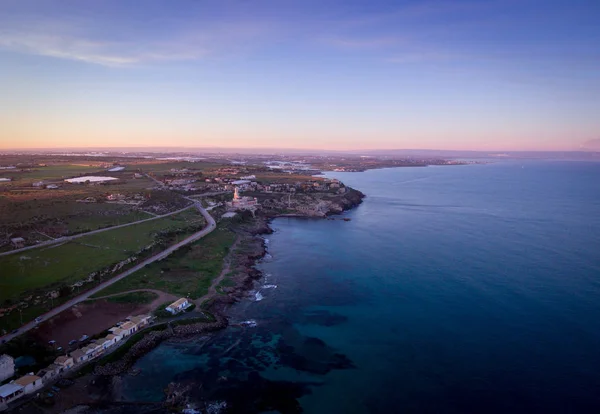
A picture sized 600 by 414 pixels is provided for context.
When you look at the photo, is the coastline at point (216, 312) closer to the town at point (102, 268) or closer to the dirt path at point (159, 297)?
the town at point (102, 268)

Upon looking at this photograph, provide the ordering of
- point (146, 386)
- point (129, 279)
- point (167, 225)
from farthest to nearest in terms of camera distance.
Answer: point (167, 225) → point (129, 279) → point (146, 386)

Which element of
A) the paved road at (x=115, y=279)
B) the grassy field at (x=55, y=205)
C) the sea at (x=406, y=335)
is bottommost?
the sea at (x=406, y=335)

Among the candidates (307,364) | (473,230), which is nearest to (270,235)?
(473,230)

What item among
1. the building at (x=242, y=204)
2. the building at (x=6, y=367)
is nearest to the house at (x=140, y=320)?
the building at (x=6, y=367)

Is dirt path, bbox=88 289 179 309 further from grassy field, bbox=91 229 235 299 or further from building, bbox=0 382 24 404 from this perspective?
building, bbox=0 382 24 404

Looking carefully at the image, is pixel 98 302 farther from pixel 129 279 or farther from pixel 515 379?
pixel 515 379

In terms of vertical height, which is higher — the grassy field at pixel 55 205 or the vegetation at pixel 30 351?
the grassy field at pixel 55 205
